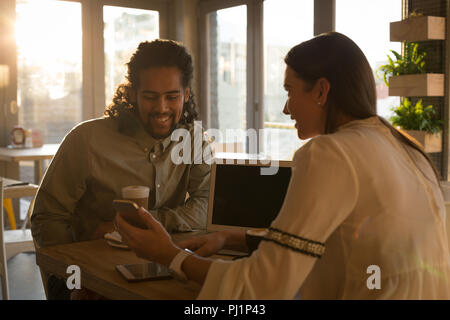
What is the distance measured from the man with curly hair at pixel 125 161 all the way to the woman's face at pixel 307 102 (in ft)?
2.52

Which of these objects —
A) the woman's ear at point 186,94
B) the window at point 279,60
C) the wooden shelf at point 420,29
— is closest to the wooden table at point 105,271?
the woman's ear at point 186,94

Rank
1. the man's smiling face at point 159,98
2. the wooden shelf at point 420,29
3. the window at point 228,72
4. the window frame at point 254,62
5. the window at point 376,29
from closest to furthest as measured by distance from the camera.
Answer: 1. the man's smiling face at point 159,98
2. the wooden shelf at point 420,29
3. the window at point 376,29
4. the window frame at point 254,62
5. the window at point 228,72

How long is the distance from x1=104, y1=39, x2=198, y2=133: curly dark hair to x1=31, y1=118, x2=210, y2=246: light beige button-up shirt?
4 cm

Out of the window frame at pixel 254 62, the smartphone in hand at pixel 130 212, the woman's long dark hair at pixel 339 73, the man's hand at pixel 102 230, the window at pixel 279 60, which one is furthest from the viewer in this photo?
the window frame at pixel 254 62

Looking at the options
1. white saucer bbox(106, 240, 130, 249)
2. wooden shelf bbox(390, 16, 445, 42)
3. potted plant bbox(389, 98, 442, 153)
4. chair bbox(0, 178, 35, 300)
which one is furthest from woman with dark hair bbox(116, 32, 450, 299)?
wooden shelf bbox(390, 16, 445, 42)

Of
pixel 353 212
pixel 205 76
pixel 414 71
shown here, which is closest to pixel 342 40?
pixel 353 212

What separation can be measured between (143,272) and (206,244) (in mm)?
229

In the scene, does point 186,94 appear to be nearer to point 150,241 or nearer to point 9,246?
point 150,241

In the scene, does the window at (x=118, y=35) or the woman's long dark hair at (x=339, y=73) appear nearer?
the woman's long dark hair at (x=339, y=73)

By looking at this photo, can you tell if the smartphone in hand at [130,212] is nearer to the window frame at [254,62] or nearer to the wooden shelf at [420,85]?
the wooden shelf at [420,85]

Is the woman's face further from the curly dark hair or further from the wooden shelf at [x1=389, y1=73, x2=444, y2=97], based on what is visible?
the wooden shelf at [x1=389, y1=73, x2=444, y2=97]

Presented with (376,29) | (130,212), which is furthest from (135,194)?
(376,29)

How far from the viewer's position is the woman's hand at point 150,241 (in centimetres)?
122
